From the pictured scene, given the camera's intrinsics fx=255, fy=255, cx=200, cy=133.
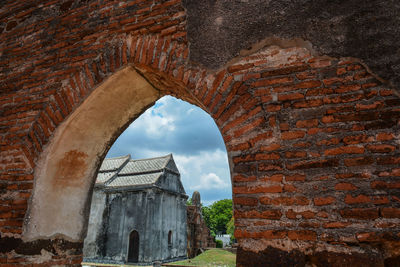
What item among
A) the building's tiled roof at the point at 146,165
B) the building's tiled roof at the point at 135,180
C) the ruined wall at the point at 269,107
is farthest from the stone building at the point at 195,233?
the ruined wall at the point at 269,107

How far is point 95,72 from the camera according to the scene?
3064mm

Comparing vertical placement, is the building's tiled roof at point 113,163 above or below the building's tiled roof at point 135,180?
above

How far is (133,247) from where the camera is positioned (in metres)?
17.1

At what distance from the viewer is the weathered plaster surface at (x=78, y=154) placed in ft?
9.92

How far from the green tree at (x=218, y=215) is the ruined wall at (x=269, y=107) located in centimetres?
5675

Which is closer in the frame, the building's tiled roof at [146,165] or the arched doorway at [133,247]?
the arched doorway at [133,247]

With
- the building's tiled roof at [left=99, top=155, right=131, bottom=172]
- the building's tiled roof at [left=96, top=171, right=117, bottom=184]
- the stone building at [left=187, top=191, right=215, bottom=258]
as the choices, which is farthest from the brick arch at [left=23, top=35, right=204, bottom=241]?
the stone building at [left=187, top=191, right=215, bottom=258]

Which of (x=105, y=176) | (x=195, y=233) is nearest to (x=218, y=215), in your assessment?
(x=195, y=233)

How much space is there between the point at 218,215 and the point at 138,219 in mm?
43439

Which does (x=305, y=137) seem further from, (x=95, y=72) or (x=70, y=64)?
(x=70, y=64)

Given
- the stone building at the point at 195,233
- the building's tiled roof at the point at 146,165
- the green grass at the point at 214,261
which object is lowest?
the green grass at the point at 214,261

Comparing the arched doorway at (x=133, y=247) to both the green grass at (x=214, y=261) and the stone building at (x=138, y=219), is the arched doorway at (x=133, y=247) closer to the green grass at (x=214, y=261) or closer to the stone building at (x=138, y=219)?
the stone building at (x=138, y=219)

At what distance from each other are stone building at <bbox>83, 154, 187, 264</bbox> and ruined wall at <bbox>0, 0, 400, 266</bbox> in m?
14.8

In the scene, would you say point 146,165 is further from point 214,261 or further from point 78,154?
point 78,154
